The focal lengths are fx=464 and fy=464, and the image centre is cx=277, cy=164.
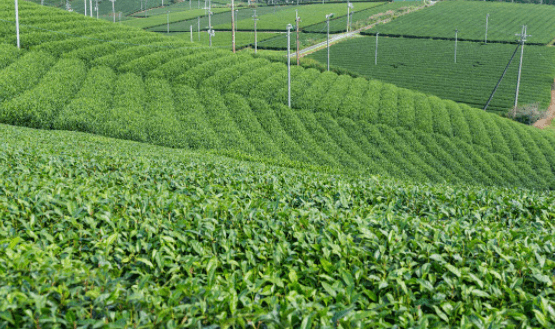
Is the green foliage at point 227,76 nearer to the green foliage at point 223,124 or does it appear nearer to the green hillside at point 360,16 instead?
the green foliage at point 223,124

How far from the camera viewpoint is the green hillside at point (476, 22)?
80.2 m

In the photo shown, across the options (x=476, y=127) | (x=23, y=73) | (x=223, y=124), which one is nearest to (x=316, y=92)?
(x=223, y=124)

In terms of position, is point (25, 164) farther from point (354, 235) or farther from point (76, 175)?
point (354, 235)

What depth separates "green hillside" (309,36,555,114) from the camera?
176 ft

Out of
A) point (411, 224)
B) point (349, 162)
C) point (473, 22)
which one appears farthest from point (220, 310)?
point (473, 22)

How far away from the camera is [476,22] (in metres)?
90.1

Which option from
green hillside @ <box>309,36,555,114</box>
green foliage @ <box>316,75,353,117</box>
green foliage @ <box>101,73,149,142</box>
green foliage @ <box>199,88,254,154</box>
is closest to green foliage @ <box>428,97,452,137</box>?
green foliage @ <box>316,75,353,117</box>

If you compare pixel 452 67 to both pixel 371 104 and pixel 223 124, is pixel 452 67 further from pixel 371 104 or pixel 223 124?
pixel 223 124

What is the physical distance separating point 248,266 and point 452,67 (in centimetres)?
6495

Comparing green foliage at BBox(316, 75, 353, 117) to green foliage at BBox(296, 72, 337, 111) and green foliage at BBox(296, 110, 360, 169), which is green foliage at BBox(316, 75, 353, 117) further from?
green foliage at BBox(296, 110, 360, 169)

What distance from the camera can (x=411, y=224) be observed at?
6.20 metres

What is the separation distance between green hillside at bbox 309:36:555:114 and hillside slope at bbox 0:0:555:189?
16.6 meters

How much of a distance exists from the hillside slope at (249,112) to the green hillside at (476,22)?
49.7 m

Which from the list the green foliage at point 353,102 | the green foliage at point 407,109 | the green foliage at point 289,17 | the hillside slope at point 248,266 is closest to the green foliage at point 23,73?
the green foliage at point 353,102
